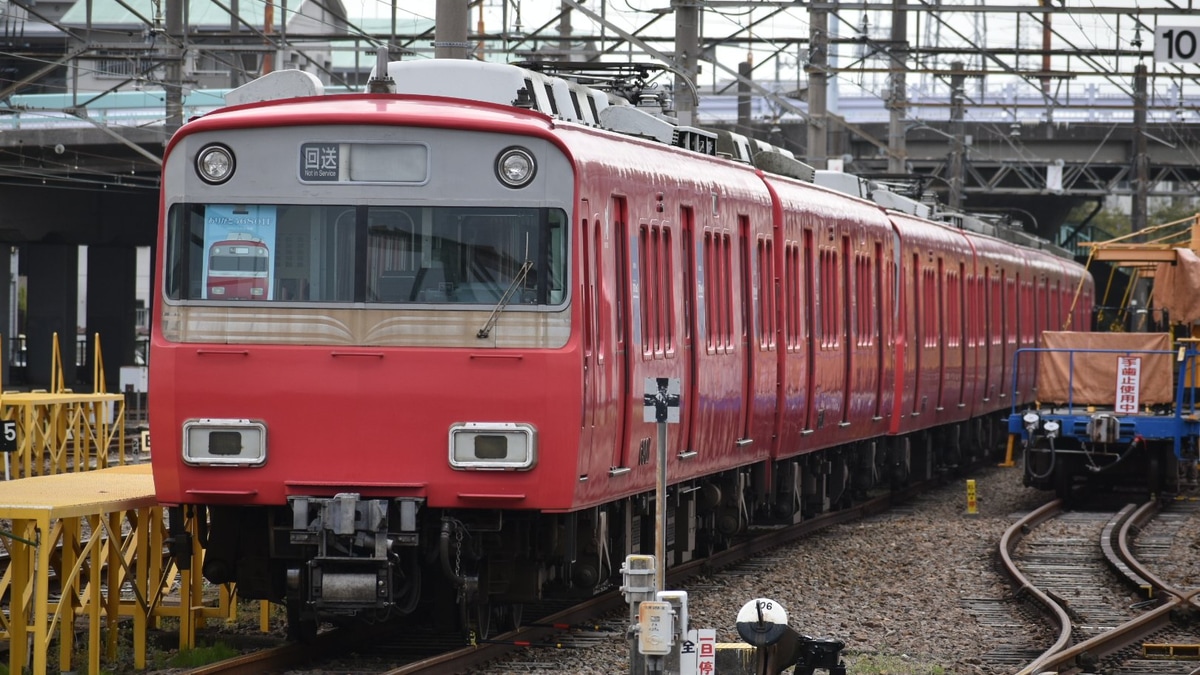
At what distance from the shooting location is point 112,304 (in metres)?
48.5

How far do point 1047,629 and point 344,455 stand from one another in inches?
203

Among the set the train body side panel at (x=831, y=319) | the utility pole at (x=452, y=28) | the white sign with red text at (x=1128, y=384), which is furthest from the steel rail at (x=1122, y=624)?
→ the utility pole at (x=452, y=28)

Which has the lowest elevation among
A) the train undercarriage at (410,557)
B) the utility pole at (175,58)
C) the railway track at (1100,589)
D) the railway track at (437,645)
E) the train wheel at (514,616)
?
the railway track at (1100,589)

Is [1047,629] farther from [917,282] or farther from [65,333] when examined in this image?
[65,333]

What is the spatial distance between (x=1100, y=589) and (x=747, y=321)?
3503 mm

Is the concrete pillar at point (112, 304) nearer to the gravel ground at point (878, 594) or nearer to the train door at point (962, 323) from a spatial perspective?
the train door at point (962, 323)

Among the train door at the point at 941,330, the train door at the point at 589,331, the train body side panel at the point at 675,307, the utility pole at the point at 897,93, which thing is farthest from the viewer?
the utility pole at the point at 897,93

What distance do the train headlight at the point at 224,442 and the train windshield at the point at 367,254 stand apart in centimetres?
65

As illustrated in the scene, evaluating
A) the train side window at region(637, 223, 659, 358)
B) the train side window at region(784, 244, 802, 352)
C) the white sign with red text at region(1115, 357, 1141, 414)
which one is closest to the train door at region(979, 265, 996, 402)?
the white sign with red text at region(1115, 357, 1141, 414)

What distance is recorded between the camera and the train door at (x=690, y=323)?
12852 mm

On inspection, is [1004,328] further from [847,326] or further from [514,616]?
[514,616]

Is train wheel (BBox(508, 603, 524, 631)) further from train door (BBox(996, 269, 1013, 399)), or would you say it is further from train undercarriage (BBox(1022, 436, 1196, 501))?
train door (BBox(996, 269, 1013, 399))

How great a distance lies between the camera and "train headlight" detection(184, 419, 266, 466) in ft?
33.1

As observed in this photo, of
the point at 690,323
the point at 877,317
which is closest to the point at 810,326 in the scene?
the point at 877,317
